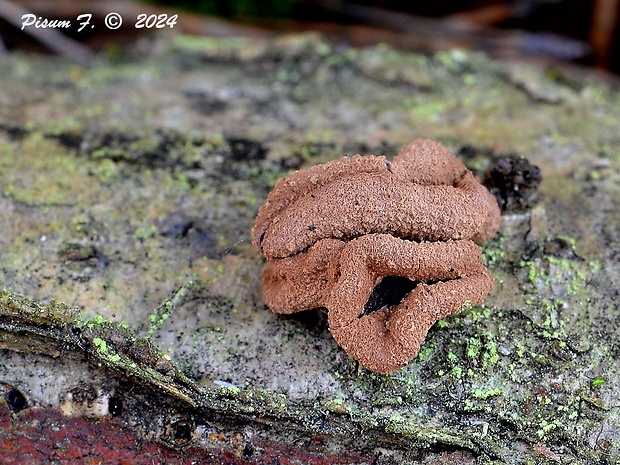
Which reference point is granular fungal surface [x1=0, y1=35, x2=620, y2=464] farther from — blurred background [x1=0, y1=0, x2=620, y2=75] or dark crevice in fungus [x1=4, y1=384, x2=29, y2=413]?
blurred background [x1=0, y1=0, x2=620, y2=75]

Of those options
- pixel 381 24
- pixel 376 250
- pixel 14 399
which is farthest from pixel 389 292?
pixel 381 24

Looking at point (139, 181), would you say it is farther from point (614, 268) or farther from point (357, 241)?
point (614, 268)

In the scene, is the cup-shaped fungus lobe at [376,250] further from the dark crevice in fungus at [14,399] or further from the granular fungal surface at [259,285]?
the dark crevice in fungus at [14,399]

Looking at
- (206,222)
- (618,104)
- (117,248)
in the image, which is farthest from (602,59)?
(117,248)
